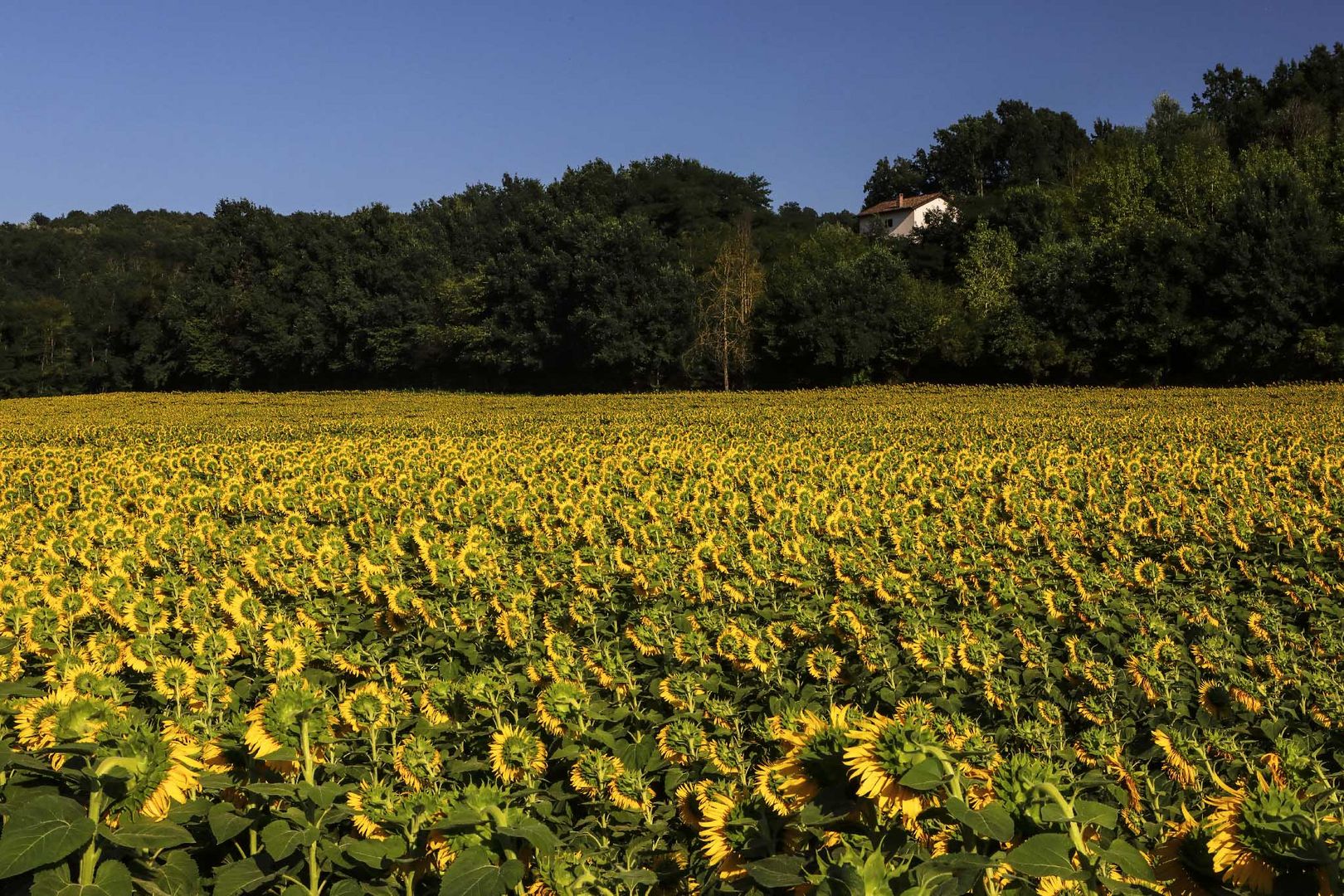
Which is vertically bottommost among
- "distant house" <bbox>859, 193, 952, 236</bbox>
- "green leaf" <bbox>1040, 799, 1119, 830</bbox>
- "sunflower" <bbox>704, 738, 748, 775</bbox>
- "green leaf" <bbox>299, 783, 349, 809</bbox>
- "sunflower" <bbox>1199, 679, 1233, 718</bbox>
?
"sunflower" <bbox>1199, 679, 1233, 718</bbox>

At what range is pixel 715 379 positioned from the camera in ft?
164

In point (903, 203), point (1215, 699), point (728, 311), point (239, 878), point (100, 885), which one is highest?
point (903, 203)

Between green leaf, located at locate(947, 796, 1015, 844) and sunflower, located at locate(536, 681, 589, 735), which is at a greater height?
green leaf, located at locate(947, 796, 1015, 844)

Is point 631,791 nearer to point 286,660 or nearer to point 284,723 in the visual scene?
point 284,723

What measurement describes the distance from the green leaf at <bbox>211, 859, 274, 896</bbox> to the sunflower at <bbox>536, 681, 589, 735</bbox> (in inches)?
54.5

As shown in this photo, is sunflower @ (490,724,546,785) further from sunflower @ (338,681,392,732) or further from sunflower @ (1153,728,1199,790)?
sunflower @ (1153,728,1199,790)

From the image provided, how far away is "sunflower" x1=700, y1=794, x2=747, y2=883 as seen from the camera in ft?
7.03

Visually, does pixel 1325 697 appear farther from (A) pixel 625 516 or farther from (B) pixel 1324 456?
(B) pixel 1324 456

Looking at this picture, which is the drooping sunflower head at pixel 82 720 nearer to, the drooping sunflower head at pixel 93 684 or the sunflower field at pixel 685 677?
the sunflower field at pixel 685 677

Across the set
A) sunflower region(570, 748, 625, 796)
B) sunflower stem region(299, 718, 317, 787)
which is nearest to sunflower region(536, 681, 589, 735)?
sunflower region(570, 748, 625, 796)

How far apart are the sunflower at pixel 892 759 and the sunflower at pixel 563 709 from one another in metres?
1.86

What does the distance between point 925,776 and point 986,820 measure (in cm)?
14

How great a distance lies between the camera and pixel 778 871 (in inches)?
73.4

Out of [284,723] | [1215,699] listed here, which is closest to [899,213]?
[1215,699]
